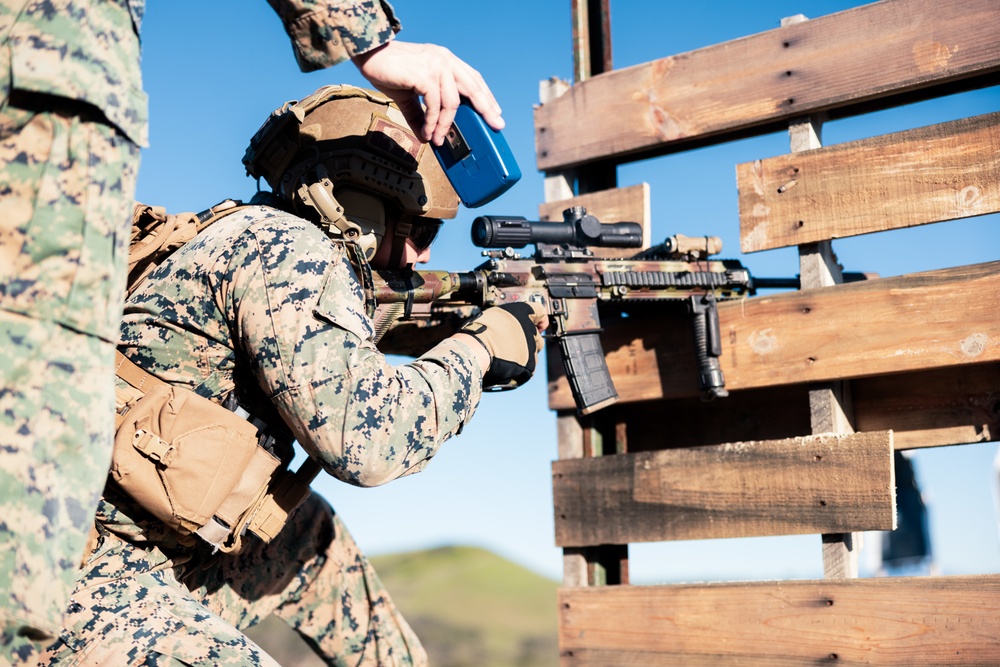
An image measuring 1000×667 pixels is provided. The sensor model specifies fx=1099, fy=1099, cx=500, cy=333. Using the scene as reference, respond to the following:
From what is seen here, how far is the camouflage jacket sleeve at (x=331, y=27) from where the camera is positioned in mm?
2611

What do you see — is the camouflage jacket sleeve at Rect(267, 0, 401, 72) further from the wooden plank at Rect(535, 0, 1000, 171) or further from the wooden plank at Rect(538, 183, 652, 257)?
the wooden plank at Rect(538, 183, 652, 257)

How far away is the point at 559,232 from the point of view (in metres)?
5.04

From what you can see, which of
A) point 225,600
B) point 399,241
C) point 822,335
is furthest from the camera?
point 822,335

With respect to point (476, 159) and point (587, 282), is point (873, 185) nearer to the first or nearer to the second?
point (587, 282)

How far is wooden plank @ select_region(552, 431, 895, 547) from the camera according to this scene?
429 cm

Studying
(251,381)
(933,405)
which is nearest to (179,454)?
(251,381)

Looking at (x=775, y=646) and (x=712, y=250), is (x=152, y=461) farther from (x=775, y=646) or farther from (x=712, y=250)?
(x=712, y=250)

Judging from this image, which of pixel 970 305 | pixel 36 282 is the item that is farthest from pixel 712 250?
pixel 36 282

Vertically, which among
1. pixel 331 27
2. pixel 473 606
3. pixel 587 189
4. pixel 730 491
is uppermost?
pixel 587 189

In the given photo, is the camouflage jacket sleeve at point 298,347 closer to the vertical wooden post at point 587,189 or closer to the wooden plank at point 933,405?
the vertical wooden post at point 587,189

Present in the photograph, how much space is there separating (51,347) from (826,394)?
3.28 metres

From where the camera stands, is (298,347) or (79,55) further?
(298,347)

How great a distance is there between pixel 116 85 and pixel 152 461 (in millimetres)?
1316

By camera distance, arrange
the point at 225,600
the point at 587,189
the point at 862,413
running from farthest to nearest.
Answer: the point at 587,189 → the point at 862,413 → the point at 225,600
